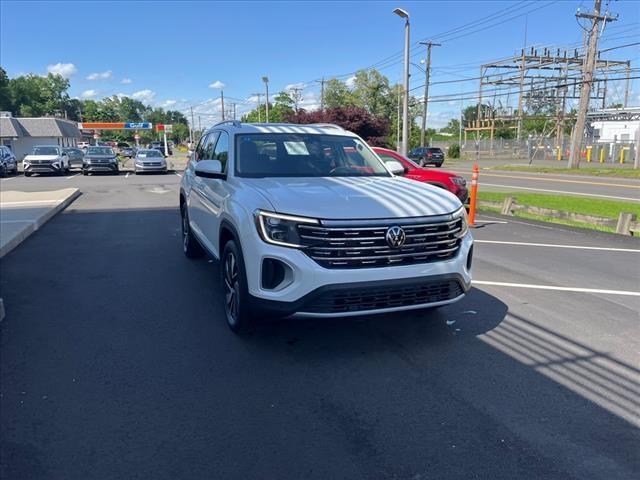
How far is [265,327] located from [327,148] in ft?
7.03

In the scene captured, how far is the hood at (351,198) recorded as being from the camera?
4023mm

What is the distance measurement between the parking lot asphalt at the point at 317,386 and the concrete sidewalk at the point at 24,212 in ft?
8.94

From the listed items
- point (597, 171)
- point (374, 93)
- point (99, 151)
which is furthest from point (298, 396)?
point (374, 93)

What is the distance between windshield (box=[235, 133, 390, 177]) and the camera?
17.5 feet

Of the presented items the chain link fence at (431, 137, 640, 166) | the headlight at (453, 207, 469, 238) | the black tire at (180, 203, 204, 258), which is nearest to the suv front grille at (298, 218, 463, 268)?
the headlight at (453, 207, 469, 238)

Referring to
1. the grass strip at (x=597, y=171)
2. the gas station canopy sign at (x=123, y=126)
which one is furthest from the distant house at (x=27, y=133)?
the grass strip at (x=597, y=171)

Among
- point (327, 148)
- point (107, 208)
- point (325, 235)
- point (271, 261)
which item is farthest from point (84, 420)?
point (107, 208)

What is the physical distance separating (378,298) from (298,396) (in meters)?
0.96

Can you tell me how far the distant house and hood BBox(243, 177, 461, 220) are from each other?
6435cm

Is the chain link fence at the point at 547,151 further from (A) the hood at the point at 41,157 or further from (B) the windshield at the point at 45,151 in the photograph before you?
(B) the windshield at the point at 45,151

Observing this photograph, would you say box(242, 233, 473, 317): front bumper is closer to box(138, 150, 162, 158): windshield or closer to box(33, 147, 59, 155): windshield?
box(138, 150, 162, 158): windshield

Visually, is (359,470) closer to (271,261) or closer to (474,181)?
(271,261)

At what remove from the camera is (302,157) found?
559 cm

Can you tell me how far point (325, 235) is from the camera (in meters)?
3.93
